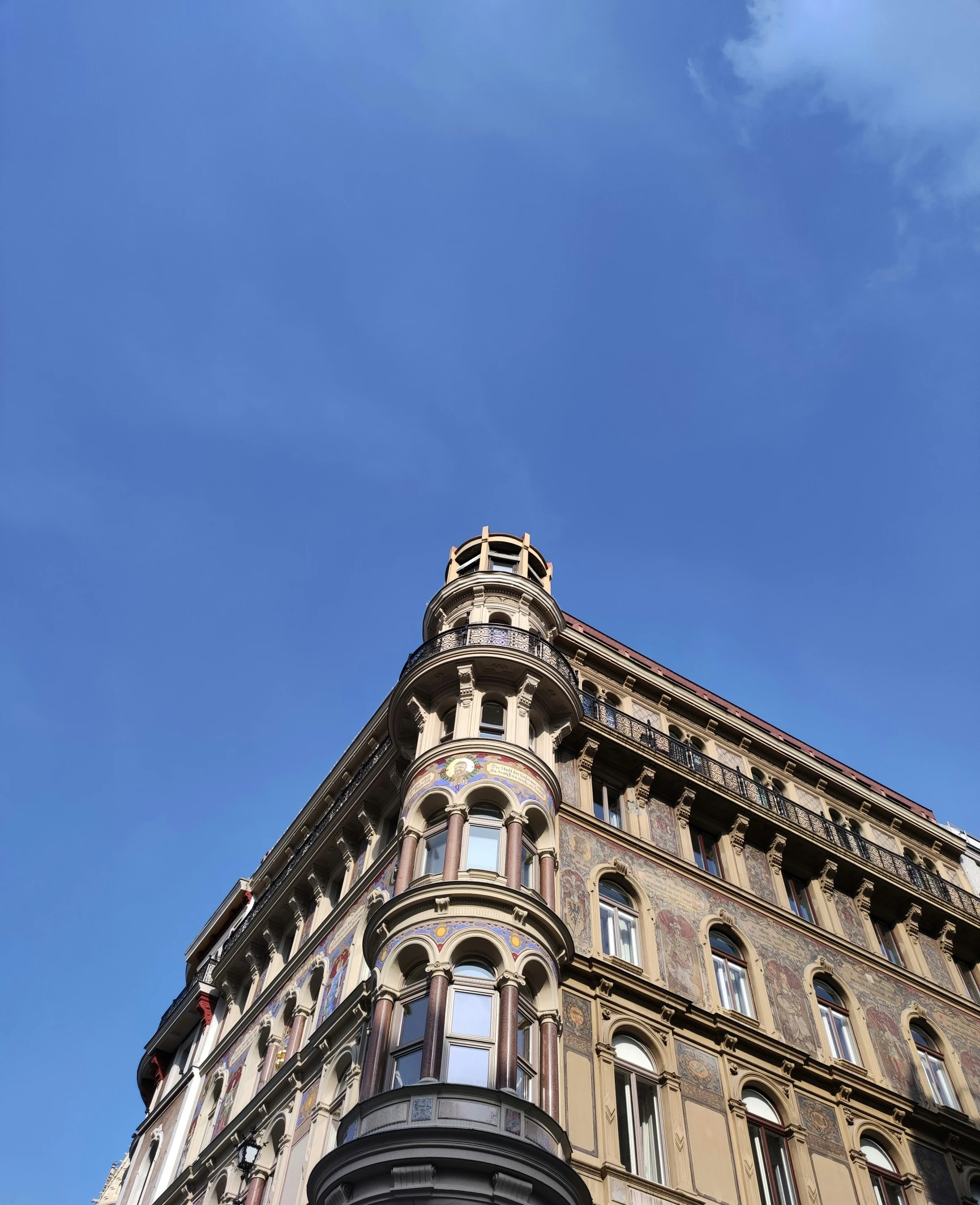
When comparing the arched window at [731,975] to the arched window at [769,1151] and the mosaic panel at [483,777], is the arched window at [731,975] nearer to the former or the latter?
the arched window at [769,1151]

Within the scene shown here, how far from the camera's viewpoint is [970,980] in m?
31.7

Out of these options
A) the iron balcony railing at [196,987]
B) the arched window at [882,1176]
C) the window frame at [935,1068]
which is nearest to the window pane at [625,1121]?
the arched window at [882,1176]

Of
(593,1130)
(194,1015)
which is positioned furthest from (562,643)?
(194,1015)

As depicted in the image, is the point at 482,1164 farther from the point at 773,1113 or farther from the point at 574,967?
the point at 773,1113

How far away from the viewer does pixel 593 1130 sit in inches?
722

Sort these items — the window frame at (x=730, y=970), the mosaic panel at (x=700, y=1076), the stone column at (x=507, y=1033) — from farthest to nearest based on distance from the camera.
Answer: the window frame at (x=730, y=970) < the mosaic panel at (x=700, y=1076) < the stone column at (x=507, y=1033)

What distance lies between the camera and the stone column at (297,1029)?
2553 centimetres

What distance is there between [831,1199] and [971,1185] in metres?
5.37

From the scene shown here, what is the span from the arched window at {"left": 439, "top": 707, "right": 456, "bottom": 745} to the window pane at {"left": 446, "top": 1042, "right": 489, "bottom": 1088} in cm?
861

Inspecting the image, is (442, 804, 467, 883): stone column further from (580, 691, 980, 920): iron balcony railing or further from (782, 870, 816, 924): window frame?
(782, 870, 816, 924): window frame

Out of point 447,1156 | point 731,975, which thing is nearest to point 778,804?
point 731,975

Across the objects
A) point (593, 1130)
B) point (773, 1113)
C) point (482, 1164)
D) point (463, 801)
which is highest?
point (463, 801)

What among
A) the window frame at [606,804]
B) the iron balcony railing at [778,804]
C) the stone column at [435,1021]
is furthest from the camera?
the iron balcony railing at [778,804]

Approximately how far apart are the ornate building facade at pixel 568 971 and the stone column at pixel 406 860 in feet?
0.30
